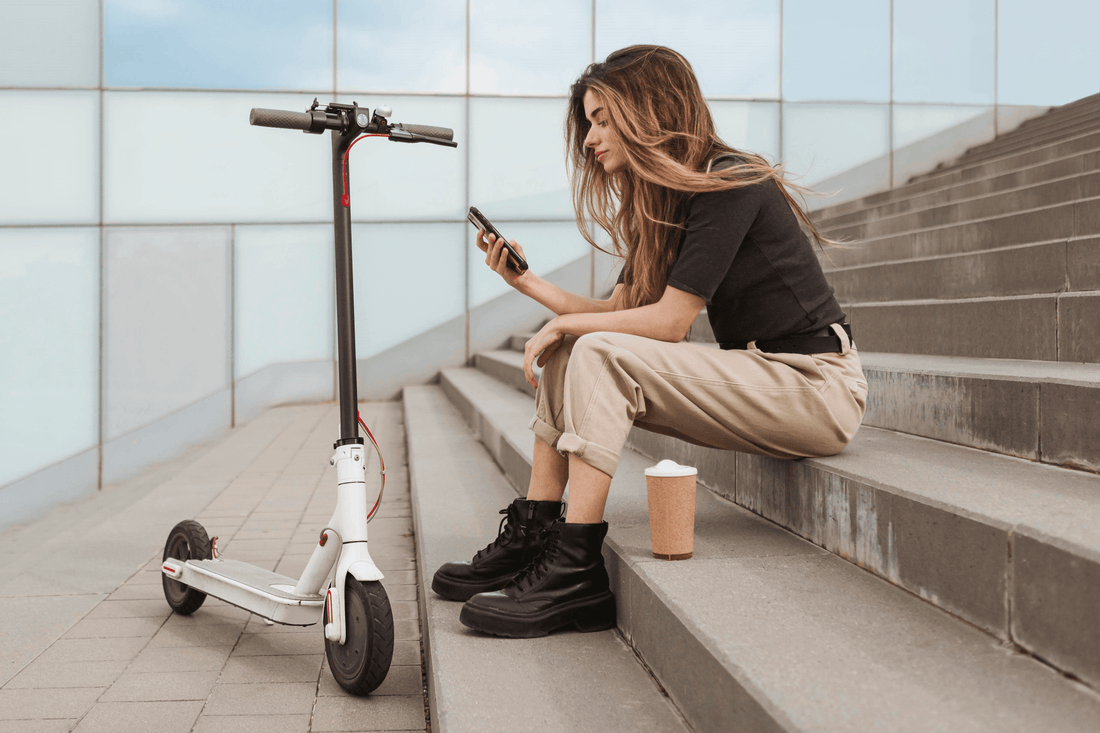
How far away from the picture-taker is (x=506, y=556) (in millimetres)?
2098

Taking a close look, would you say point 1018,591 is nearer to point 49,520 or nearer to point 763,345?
point 763,345

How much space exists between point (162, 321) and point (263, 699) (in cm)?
661

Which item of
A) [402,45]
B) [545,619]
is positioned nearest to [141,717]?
[545,619]

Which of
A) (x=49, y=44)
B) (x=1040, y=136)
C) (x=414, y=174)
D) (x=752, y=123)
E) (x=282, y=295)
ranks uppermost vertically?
(x=49, y=44)

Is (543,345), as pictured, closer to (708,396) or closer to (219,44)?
(708,396)

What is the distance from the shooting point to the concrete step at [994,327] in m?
2.30

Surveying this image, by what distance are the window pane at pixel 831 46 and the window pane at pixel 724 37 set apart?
0.54ft

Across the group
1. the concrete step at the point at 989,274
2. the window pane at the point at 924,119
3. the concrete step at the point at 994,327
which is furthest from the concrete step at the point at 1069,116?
the concrete step at the point at 994,327

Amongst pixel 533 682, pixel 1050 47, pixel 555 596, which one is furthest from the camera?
pixel 1050 47

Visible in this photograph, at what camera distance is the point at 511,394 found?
573cm

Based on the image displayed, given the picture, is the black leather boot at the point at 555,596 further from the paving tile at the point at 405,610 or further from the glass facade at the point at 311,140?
the glass facade at the point at 311,140

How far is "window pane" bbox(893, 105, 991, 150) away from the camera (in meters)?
8.55

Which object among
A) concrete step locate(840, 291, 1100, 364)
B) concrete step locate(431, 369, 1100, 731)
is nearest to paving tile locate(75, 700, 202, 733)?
concrete step locate(431, 369, 1100, 731)

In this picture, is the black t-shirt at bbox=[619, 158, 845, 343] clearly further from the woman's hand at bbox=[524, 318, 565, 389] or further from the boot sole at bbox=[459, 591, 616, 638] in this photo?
the boot sole at bbox=[459, 591, 616, 638]
